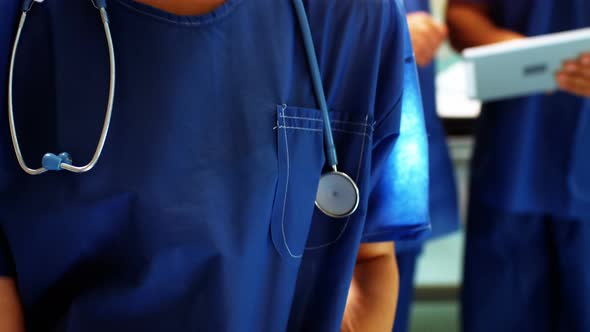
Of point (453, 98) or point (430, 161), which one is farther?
point (453, 98)

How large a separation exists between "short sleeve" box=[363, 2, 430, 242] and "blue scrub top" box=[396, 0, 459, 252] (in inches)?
18.3

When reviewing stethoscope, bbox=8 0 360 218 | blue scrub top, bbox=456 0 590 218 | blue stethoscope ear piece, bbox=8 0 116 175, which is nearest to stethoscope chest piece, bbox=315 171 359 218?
stethoscope, bbox=8 0 360 218

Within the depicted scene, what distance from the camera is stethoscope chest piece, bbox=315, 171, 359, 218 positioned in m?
0.65

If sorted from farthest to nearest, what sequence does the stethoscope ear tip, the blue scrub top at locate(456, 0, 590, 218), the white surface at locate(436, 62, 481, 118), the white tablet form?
the white surface at locate(436, 62, 481, 118) < the blue scrub top at locate(456, 0, 590, 218) < the white tablet < the stethoscope ear tip

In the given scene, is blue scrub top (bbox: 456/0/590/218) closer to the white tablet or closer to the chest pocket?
the white tablet

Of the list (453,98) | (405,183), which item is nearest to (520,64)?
(405,183)

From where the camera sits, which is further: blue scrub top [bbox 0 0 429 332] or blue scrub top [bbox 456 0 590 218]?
blue scrub top [bbox 456 0 590 218]

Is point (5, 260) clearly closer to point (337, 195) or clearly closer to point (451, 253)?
point (337, 195)

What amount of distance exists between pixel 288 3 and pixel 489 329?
41.0 inches

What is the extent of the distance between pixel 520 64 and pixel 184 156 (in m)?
0.73

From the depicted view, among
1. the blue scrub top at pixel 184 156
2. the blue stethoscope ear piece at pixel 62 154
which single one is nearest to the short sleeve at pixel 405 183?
the blue scrub top at pixel 184 156

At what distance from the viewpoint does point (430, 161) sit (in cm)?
126

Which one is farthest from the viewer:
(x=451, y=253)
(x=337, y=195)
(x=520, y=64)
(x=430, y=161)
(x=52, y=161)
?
(x=451, y=253)

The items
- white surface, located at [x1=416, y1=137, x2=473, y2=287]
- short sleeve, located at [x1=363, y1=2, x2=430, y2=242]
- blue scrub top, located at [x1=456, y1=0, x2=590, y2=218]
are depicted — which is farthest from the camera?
white surface, located at [x1=416, y1=137, x2=473, y2=287]
